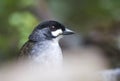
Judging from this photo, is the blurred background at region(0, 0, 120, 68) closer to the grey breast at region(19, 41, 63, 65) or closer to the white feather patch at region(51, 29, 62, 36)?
the white feather patch at region(51, 29, 62, 36)

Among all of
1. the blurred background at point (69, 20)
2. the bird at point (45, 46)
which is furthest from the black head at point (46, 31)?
the blurred background at point (69, 20)

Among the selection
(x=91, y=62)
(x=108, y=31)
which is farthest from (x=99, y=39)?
(x=91, y=62)

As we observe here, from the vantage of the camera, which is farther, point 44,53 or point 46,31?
point 46,31

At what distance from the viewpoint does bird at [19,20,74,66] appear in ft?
19.6

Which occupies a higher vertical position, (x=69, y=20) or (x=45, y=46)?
(x=45, y=46)

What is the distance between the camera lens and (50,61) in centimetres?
596

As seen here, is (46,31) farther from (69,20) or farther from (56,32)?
(69,20)

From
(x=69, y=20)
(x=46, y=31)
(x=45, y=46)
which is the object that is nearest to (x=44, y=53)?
(x=45, y=46)

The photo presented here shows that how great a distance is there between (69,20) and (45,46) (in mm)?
4715

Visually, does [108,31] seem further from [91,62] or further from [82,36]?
[91,62]

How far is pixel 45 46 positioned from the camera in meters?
6.16

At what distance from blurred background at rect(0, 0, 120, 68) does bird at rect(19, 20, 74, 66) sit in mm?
2311

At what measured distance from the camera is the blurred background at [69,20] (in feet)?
30.9

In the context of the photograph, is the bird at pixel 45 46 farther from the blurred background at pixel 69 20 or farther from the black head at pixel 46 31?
the blurred background at pixel 69 20
